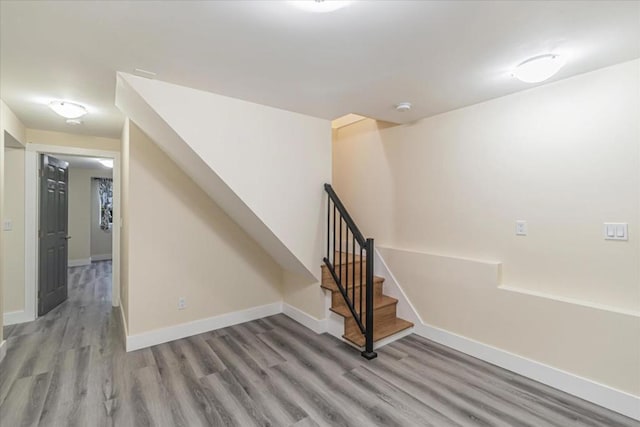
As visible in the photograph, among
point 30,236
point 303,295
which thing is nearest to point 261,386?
point 303,295

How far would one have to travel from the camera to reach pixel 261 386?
232 centimetres

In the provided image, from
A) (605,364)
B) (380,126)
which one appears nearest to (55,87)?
(380,126)

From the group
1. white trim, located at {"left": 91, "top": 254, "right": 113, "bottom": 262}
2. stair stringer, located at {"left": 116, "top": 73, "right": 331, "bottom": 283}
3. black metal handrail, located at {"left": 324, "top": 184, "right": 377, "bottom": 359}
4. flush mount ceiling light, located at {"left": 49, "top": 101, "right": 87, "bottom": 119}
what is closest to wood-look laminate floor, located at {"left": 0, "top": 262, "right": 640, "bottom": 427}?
black metal handrail, located at {"left": 324, "top": 184, "right": 377, "bottom": 359}

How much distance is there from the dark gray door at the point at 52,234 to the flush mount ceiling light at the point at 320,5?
4.11 m

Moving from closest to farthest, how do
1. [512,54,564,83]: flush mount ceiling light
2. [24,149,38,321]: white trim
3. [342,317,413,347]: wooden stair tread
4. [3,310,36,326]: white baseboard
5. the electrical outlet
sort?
[512,54,564,83]: flush mount ceiling light, the electrical outlet, [342,317,413,347]: wooden stair tread, [3,310,36,326]: white baseboard, [24,149,38,321]: white trim

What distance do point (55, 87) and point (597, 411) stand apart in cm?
454

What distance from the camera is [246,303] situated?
146 inches

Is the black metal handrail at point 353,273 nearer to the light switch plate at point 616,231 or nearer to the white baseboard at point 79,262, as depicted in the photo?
→ the light switch plate at point 616,231

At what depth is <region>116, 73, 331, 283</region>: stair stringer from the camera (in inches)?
91.7

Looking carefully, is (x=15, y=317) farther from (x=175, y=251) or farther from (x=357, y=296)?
(x=357, y=296)

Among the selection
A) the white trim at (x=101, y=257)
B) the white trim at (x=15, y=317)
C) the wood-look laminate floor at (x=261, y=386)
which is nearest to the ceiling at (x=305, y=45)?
the wood-look laminate floor at (x=261, y=386)

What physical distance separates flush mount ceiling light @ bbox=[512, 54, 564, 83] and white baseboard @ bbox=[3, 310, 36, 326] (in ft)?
17.9

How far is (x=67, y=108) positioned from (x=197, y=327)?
7.88ft

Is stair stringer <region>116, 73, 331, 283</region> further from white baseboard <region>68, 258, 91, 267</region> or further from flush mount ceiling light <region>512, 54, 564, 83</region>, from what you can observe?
white baseboard <region>68, 258, 91, 267</region>
